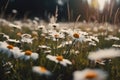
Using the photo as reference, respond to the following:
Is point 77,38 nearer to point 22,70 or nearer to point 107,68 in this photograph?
point 107,68

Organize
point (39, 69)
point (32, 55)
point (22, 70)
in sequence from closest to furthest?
point (39, 69) → point (32, 55) → point (22, 70)

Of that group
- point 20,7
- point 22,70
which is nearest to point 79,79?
point 22,70

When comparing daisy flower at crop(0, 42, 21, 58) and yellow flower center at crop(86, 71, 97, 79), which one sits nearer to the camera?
yellow flower center at crop(86, 71, 97, 79)

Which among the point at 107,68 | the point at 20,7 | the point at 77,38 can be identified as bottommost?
the point at 20,7

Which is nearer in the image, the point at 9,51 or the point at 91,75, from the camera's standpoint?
the point at 91,75

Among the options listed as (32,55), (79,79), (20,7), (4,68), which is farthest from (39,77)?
(20,7)

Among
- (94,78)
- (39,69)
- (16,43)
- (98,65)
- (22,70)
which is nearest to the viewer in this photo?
(94,78)

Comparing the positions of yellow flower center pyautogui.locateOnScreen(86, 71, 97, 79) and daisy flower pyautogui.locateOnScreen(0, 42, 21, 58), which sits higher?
yellow flower center pyautogui.locateOnScreen(86, 71, 97, 79)

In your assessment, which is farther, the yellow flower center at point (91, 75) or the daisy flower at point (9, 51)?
the daisy flower at point (9, 51)

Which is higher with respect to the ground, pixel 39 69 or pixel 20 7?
pixel 39 69

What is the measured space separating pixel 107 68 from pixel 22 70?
68 centimetres

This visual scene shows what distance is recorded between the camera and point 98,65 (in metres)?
2.61

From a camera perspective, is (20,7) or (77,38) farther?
(20,7)

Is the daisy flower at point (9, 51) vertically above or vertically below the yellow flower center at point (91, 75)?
below
